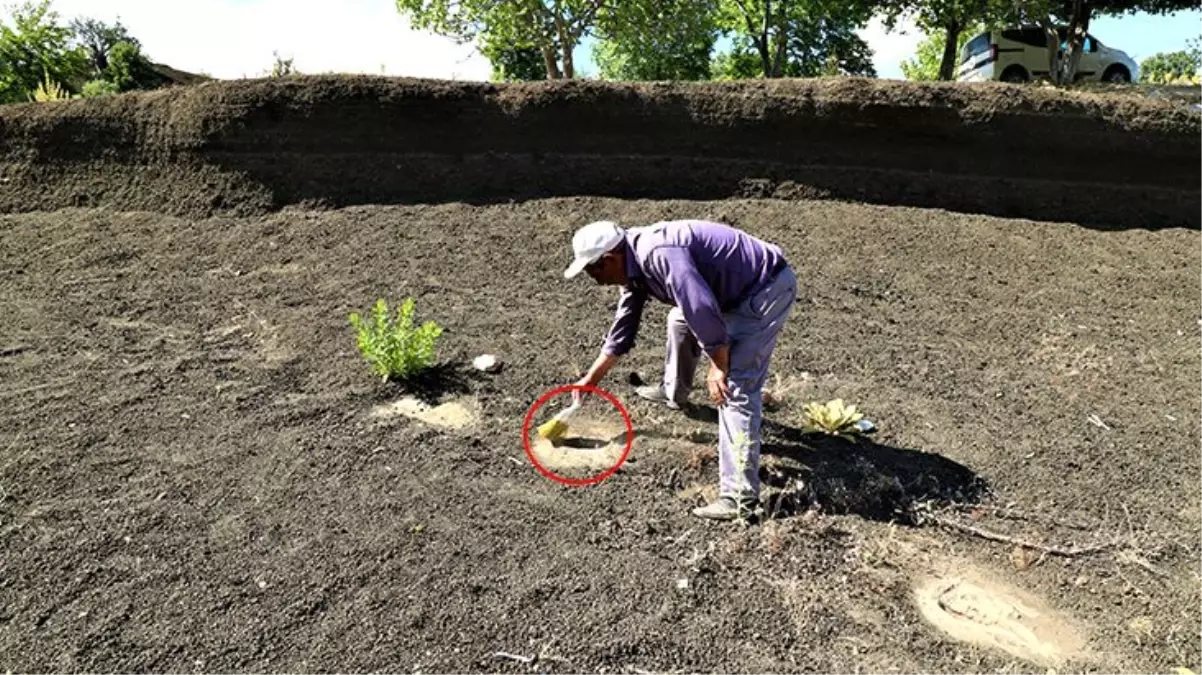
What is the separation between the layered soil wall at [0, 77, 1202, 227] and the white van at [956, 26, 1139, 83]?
33.7 feet

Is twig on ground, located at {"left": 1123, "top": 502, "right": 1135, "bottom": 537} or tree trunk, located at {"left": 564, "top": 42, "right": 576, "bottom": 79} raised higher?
tree trunk, located at {"left": 564, "top": 42, "right": 576, "bottom": 79}

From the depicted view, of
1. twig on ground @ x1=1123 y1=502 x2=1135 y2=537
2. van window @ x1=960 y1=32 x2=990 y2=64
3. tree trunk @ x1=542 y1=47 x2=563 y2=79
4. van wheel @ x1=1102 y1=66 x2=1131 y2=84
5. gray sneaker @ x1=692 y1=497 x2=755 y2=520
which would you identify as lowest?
twig on ground @ x1=1123 y1=502 x2=1135 y2=537

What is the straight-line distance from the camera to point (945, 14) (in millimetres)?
15242

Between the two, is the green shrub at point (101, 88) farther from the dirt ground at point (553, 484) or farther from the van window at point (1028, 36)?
the van window at point (1028, 36)

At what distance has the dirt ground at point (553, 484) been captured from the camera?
2.92 metres

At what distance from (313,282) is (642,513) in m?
3.78

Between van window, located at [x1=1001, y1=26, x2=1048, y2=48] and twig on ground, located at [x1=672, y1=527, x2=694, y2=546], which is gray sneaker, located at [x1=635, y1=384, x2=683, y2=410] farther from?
van window, located at [x1=1001, y1=26, x2=1048, y2=48]

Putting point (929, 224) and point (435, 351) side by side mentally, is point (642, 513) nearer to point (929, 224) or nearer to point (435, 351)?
point (435, 351)

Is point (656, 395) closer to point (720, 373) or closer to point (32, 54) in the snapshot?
→ point (720, 373)

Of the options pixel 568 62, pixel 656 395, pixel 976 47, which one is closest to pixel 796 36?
pixel 976 47

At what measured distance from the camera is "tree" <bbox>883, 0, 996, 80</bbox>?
14.2 meters

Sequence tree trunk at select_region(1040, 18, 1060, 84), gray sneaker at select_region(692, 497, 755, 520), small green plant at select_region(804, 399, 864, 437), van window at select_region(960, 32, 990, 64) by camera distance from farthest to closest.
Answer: van window at select_region(960, 32, 990, 64) < tree trunk at select_region(1040, 18, 1060, 84) < small green plant at select_region(804, 399, 864, 437) < gray sneaker at select_region(692, 497, 755, 520)

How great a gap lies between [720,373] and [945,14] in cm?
1480

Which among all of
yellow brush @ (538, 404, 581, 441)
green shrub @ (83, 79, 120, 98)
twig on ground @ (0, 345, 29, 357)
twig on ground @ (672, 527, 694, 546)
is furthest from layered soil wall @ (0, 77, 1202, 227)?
green shrub @ (83, 79, 120, 98)
